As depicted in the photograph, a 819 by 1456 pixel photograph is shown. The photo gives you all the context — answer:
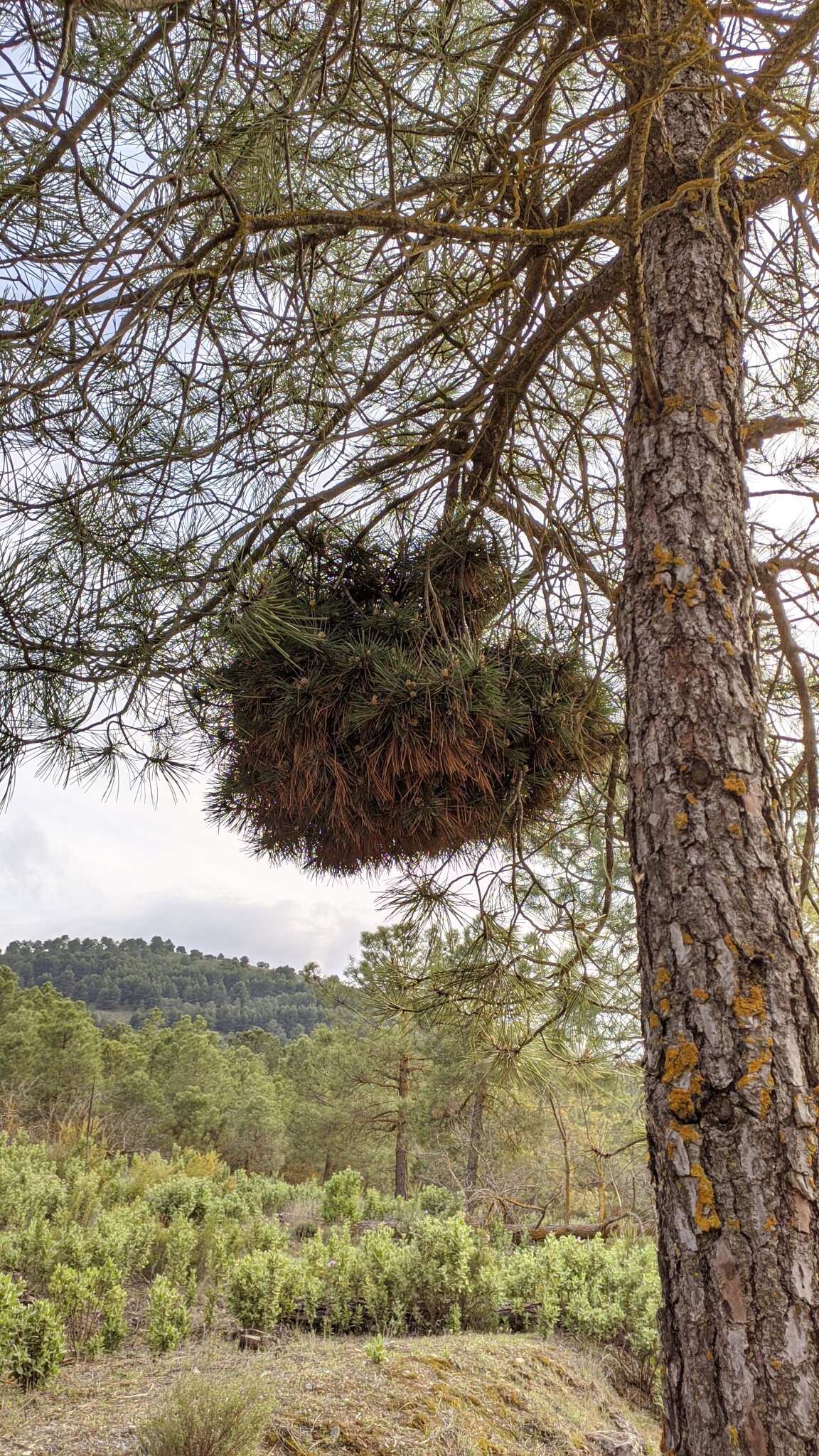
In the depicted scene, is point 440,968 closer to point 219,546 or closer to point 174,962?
point 219,546

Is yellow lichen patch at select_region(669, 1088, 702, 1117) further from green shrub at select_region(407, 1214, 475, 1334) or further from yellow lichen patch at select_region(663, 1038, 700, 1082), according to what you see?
green shrub at select_region(407, 1214, 475, 1334)

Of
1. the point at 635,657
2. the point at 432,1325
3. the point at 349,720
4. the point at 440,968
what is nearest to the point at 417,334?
the point at 349,720

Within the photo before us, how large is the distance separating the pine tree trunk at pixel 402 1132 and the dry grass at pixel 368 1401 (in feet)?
20.3

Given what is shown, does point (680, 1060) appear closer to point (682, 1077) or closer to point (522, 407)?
point (682, 1077)

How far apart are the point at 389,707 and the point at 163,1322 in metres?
3.52

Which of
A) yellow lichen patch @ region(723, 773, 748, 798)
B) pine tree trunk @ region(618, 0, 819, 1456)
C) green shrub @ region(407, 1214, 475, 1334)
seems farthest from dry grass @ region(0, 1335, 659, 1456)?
yellow lichen patch @ region(723, 773, 748, 798)

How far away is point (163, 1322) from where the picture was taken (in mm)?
3582

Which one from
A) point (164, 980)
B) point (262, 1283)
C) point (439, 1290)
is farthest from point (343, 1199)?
point (164, 980)

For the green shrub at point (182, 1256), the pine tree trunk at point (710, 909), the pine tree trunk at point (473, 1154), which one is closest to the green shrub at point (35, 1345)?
the green shrub at point (182, 1256)

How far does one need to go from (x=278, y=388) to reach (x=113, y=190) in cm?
56

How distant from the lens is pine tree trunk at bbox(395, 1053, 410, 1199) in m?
9.83

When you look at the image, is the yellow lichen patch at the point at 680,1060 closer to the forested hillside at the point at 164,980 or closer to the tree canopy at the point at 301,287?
the tree canopy at the point at 301,287

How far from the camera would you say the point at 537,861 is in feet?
9.59

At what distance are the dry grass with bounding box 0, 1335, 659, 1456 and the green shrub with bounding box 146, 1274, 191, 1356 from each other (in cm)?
8
